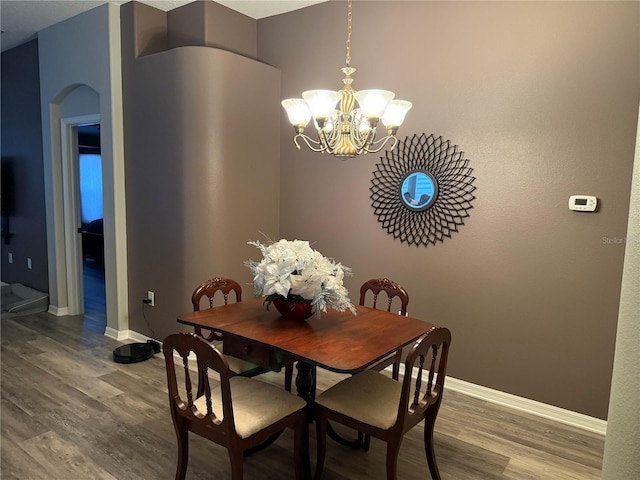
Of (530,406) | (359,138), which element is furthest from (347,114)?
(530,406)

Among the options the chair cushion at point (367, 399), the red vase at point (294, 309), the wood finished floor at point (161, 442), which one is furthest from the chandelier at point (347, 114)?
the wood finished floor at point (161, 442)

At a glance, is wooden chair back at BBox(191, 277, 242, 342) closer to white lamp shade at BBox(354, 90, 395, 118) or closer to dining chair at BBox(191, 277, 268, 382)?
dining chair at BBox(191, 277, 268, 382)

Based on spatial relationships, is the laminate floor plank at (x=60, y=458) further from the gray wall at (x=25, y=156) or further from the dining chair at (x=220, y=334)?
the gray wall at (x=25, y=156)

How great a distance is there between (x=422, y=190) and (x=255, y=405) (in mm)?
1930

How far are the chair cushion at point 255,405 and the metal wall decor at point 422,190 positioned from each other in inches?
65.7

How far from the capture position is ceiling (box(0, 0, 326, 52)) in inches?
148

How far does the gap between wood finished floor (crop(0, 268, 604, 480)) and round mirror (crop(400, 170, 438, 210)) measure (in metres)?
1.36

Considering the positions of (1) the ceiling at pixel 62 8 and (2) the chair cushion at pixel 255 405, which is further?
(1) the ceiling at pixel 62 8

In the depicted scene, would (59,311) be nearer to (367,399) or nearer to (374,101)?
(367,399)

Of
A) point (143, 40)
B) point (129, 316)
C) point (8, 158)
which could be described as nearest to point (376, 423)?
point (129, 316)

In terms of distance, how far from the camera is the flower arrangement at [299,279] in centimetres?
224

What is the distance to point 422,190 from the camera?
328 cm

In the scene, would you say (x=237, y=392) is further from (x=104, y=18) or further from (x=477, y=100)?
(x=104, y=18)

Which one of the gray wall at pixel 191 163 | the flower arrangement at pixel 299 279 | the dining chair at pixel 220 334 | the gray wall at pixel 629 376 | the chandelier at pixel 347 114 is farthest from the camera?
the gray wall at pixel 191 163
